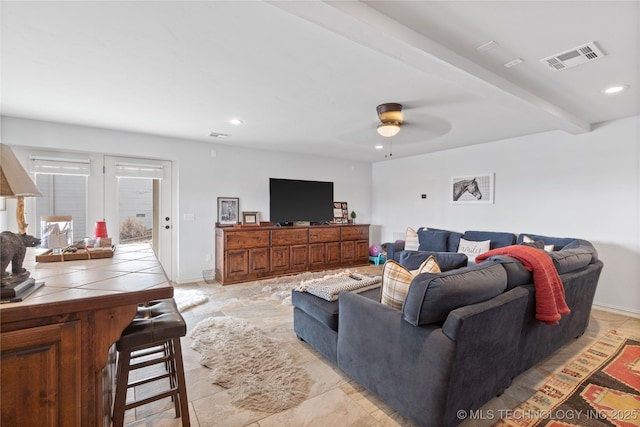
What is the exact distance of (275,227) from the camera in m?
5.20

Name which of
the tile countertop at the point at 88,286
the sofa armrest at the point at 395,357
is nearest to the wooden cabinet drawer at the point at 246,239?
the tile countertop at the point at 88,286

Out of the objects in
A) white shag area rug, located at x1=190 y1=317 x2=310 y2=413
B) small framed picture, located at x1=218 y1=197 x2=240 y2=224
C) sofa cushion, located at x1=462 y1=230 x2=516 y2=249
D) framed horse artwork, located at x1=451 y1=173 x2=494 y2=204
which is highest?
framed horse artwork, located at x1=451 y1=173 x2=494 y2=204

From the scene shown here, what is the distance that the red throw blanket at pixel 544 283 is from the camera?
1992mm

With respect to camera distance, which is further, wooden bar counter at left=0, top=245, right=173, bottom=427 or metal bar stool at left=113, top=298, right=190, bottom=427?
metal bar stool at left=113, top=298, right=190, bottom=427

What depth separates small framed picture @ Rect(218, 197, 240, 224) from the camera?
16.8 feet

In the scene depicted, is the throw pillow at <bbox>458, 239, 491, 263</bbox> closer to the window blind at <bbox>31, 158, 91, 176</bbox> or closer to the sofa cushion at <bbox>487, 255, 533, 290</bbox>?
the sofa cushion at <bbox>487, 255, 533, 290</bbox>

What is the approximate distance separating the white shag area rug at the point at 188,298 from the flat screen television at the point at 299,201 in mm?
1920

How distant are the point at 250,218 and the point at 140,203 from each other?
1.76 meters

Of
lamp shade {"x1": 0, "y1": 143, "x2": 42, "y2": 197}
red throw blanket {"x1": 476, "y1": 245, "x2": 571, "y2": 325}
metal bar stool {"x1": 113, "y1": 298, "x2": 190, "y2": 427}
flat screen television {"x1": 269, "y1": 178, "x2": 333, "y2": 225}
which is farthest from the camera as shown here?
flat screen television {"x1": 269, "y1": 178, "x2": 333, "y2": 225}

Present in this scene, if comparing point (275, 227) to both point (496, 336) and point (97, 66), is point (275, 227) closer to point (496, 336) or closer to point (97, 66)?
point (97, 66)

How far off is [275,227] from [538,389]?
13.3ft

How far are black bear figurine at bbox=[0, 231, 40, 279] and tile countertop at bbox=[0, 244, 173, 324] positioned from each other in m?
0.13

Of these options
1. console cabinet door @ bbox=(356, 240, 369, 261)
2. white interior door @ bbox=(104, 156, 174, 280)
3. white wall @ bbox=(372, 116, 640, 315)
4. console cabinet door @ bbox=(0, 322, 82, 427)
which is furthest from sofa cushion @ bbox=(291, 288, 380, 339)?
console cabinet door @ bbox=(356, 240, 369, 261)

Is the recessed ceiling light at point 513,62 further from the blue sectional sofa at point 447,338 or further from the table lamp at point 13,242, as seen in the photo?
the table lamp at point 13,242
